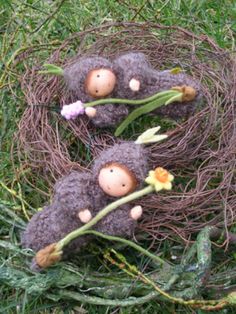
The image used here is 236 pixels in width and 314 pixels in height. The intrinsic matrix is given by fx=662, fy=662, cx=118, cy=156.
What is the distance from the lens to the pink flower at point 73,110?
55.1 inches

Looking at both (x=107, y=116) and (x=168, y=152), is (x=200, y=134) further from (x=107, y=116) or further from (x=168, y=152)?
(x=107, y=116)

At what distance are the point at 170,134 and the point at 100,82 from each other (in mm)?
185

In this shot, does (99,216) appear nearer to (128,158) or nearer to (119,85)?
(128,158)

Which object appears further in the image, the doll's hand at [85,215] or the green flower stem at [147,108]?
the green flower stem at [147,108]

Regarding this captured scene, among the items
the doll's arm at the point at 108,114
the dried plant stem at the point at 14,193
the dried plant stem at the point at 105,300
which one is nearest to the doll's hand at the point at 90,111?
the doll's arm at the point at 108,114

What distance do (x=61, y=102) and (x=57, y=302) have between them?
0.44 meters

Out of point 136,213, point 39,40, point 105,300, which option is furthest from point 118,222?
point 39,40

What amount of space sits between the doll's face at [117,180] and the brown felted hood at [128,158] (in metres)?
0.01

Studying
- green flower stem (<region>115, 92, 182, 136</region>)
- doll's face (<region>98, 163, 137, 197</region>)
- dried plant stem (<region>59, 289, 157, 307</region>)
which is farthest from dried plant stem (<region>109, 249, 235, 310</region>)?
green flower stem (<region>115, 92, 182, 136</region>)

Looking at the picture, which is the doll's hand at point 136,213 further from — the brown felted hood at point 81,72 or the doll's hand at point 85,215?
the brown felted hood at point 81,72

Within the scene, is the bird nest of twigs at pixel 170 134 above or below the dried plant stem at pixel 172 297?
above

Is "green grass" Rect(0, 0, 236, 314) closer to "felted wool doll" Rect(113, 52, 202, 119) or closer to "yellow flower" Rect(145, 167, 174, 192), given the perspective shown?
Answer: "felted wool doll" Rect(113, 52, 202, 119)

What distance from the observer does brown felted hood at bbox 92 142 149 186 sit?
4.10ft

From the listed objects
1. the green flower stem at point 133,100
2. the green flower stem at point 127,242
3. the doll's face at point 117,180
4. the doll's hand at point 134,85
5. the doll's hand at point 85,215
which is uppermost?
the doll's hand at point 134,85
